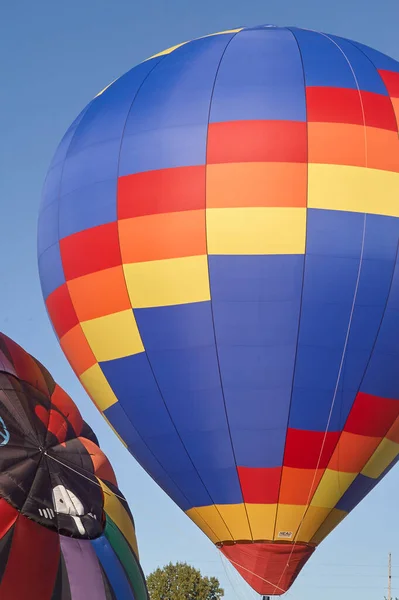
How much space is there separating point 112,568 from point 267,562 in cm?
338

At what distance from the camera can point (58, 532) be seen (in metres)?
8.98

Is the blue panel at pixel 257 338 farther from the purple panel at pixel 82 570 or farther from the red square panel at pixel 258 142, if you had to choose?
the purple panel at pixel 82 570

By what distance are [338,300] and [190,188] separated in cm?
201

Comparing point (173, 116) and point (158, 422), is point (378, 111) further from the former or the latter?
point (158, 422)

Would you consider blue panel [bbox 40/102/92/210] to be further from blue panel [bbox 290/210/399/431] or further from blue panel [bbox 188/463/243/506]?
blue panel [bbox 188/463/243/506]

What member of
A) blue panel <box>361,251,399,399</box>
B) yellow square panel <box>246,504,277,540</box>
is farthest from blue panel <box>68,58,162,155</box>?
yellow square panel <box>246,504,277,540</box>

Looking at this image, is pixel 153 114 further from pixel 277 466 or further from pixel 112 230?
pixel 277 466

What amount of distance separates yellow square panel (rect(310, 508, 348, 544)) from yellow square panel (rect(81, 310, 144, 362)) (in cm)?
289

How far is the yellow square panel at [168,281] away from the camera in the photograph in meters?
12.2

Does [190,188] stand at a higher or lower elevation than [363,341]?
higher

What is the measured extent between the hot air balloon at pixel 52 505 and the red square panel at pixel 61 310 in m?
3.19

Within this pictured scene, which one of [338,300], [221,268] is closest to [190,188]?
[221,268]

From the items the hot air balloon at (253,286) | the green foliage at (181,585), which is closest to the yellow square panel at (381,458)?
the hot air balloon at (253,286)

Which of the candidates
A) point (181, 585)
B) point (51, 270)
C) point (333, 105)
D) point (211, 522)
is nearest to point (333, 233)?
point (333, 105)
